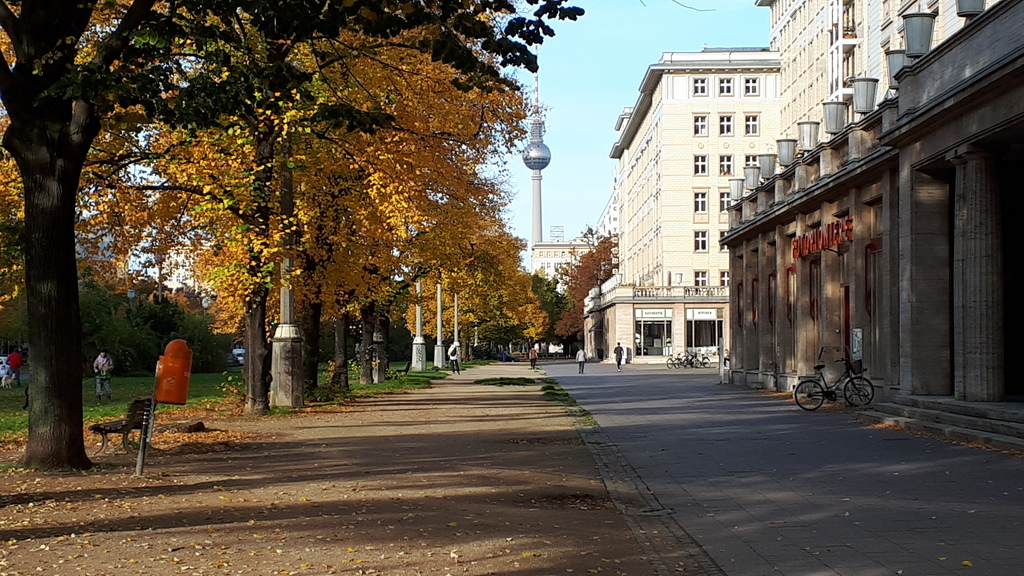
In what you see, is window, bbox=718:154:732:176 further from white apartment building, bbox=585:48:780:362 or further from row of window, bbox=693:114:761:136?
row of window, bbox=693:114:761:136

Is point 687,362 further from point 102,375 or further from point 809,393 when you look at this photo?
point 809,393

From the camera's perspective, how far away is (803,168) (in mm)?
31438

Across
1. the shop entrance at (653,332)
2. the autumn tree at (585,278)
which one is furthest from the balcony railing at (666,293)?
the autumn tree at (585,278)

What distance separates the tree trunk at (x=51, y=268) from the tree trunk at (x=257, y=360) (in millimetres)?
10144

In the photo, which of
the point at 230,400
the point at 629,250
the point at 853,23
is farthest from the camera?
the point at 629,250

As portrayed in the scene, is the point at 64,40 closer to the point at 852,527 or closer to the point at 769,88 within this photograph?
the point at 852,527

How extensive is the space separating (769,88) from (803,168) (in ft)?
189

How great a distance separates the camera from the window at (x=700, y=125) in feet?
287

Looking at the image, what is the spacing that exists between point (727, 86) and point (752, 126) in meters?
3.48

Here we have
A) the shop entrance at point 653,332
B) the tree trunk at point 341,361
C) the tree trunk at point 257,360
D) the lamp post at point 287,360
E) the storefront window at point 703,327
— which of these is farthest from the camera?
the shop entrance at point 653,332

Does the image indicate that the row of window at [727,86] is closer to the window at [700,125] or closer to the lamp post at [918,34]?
the window at [700,125]

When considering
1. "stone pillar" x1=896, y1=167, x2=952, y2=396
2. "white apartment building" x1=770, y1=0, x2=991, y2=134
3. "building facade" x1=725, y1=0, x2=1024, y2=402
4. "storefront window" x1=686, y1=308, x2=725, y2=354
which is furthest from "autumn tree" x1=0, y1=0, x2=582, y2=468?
"storefront window" x1=686, y1=308, x2=725, y2=354

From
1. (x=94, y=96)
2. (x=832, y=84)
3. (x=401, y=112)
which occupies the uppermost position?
(x=832, y=84)

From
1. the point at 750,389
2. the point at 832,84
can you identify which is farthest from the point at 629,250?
the point at 750,389
